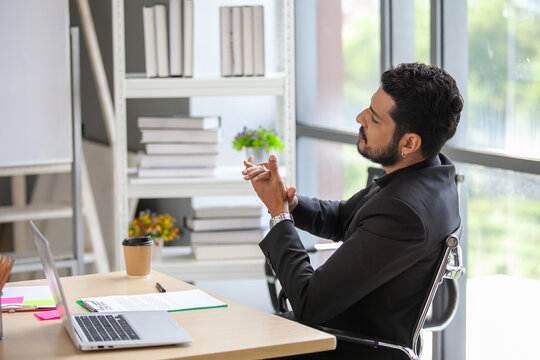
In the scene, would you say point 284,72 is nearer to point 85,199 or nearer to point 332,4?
point 332,4

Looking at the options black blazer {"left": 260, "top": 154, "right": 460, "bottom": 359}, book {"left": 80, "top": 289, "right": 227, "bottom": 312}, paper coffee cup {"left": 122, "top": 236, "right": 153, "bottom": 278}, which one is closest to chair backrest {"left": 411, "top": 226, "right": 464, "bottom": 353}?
black blazer {"left": 260, "top": 154, "right": 460, "bottom": 359}

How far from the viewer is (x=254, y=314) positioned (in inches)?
66.0

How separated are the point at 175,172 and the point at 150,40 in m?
0.60

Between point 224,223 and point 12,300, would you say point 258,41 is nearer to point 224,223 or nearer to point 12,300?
point 224,223

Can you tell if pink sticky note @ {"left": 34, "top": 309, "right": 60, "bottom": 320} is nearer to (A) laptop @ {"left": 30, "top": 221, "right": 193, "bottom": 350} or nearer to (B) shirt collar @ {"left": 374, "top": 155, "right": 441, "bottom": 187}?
(A) laptop @ {"left": 30, "top": 221, "right": 193, "bottom": 350}

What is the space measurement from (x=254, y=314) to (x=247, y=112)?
249cm

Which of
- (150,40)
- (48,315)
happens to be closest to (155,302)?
(48,315)

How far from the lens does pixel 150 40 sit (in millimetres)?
3328

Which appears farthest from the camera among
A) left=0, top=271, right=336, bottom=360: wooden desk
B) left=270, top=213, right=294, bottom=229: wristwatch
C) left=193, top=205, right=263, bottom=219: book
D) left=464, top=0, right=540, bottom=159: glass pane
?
left=193, top=205, right=263, bottom=219: book

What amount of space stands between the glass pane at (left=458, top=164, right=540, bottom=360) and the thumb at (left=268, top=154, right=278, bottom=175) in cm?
98

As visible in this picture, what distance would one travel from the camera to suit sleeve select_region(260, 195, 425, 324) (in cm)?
173

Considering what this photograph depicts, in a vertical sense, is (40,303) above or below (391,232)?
below

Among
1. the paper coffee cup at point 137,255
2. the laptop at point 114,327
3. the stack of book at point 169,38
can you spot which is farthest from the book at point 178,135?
the laptop at point 114,327

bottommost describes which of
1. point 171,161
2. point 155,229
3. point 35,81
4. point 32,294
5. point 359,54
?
point 155,229
